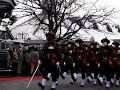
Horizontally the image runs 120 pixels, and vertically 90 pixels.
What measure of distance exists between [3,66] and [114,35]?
19083 millimetres

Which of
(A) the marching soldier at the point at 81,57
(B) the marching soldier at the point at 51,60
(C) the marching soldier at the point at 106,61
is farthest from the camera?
(A) the marching soldier at the point at 81,57

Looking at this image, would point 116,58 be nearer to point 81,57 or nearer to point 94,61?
point 94,61

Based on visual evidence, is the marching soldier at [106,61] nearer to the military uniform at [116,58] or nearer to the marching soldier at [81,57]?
the military uniform at [116,58]

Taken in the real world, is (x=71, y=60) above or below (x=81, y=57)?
below

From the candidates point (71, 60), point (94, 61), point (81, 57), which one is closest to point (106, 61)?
point (94, 61)

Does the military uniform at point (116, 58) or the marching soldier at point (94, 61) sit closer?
the military uniform at point (116, 58)

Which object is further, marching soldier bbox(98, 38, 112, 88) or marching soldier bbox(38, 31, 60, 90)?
marching soldier bbox(98, 38, 112, 88)

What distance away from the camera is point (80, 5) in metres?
32.5

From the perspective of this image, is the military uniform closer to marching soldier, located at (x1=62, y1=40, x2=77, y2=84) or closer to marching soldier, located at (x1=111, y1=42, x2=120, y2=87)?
marching soldier, located at (x1=111, y1=42, x2=120, y2=87)

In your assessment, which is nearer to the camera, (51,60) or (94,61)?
(51,60)

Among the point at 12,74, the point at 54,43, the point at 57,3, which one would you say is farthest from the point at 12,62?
the point at 57,3

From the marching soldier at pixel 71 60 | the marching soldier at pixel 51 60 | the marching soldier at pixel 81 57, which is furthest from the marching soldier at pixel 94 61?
the marching soldier at pixel 51 60

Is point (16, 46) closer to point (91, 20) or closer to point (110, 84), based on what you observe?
point (110, 84)

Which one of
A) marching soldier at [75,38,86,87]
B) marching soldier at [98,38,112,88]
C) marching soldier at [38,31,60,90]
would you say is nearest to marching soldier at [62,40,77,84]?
marching soldier at [75,38,86,87]
